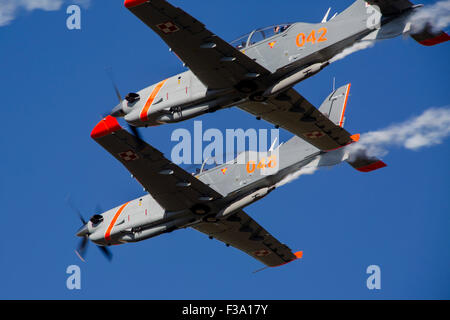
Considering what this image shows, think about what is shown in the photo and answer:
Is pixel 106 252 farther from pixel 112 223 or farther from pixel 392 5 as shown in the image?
pixel 392 5

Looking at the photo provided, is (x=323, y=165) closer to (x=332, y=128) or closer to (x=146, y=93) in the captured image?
(x=332, y=128)

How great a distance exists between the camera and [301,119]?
4119 centimetres

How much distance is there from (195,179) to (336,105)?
7.08 meters

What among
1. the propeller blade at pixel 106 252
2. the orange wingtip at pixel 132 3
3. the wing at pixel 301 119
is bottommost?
the propeller blade at pixel 106 252

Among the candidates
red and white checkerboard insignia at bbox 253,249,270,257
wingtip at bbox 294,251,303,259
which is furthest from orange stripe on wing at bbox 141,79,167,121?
wingtip at bbox 294,251,303,259

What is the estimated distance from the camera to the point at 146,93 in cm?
4209

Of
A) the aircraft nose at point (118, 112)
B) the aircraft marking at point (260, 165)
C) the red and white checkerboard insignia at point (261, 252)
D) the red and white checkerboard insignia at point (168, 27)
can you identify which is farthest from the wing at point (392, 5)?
the red and white checkerboard insignia at point (261, 252)

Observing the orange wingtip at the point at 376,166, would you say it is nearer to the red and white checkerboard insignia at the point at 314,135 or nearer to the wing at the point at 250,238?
the red and white checkerboard insignia at the point at 314,135

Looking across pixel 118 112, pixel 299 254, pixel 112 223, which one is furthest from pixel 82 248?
pixel 299 254

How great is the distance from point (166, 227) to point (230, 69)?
722cm

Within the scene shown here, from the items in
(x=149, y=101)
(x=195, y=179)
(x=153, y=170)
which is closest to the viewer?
(x=153, y=170)

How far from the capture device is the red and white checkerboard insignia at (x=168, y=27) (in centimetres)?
3762
